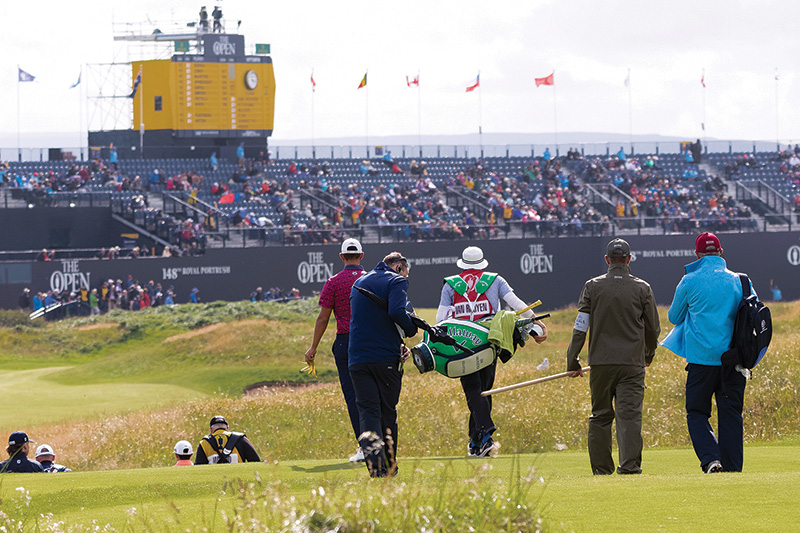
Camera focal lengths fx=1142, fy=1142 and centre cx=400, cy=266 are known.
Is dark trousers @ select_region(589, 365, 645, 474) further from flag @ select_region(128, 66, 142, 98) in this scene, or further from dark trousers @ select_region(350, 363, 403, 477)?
flag @ select_region(128, 66, 142, 98)

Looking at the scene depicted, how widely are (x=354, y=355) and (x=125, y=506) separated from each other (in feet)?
7.32

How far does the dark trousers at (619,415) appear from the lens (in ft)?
31.8

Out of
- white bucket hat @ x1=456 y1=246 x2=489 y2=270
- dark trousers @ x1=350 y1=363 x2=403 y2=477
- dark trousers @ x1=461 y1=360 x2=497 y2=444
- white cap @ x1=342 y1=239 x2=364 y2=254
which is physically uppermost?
white cap @ x1=342 y1=239 x2=364 y2=254

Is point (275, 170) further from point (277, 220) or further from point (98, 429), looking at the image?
point (98, 429)

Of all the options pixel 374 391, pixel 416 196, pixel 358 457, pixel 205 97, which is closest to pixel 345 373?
pixel 358 457

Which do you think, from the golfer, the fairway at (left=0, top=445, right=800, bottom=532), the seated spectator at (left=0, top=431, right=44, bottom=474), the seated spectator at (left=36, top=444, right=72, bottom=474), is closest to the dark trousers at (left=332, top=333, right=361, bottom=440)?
the fairway at (left=0, top=445, right=800, bottom=532)

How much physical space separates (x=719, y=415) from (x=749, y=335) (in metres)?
0.78

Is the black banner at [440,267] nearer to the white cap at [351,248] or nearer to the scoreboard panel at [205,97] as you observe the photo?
the scoreboard panel at [205,97]

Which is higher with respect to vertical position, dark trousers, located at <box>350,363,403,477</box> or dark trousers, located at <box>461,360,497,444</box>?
dark trousers, located at <box>350,363,403,477</box>

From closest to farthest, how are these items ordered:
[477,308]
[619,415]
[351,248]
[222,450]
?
[619,415]
[351,248]
[477,308]
[222,450]

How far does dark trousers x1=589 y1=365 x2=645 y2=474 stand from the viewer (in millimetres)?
9680

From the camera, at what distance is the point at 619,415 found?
9742mm

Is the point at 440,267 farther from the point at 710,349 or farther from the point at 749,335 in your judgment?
the point at 749,335

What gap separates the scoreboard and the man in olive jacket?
4839cm
